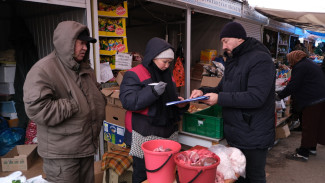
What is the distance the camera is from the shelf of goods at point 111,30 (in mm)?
3623

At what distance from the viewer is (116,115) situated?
132 inches

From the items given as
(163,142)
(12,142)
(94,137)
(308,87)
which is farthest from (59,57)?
(308,87)

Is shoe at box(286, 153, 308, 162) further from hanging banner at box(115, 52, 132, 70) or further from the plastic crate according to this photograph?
hanging banner at box(115, 52, 132, 70)

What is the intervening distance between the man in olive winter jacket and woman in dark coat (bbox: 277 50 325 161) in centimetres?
361

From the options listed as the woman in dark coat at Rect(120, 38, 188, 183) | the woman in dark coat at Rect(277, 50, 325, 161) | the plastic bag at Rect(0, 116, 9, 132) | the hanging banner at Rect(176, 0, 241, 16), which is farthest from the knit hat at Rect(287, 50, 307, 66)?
the plastic bag at Rect(0, 116, 9, 132)

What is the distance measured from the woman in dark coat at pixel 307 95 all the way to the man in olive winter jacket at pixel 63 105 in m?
3.61

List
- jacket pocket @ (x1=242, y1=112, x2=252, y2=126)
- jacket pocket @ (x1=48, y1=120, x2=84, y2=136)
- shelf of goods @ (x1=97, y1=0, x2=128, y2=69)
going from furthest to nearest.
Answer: shelf of goods @ (x1=97, y1=0, x2=128, y2=69) < jacket pocket @ (x1=242, y1=112, x2=252, y2=126) < jacket pocket @ (x1=48, y1=120, x2=84, y2=136)

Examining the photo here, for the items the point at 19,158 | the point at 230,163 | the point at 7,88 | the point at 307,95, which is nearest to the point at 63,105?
the point at 230,163

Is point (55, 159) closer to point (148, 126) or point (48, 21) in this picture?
point (148, 126)

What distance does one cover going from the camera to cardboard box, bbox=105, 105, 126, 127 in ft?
10.7

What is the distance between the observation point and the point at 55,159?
6.25ft

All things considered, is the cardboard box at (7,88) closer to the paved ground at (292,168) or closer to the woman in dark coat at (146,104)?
the woman in dark coat at (146,104)

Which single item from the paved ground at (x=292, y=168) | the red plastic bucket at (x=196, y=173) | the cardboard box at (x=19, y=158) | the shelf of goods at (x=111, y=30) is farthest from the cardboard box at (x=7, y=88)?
the paved ground at (x=292, y=168)

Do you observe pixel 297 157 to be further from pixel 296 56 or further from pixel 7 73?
pixel 7 73
